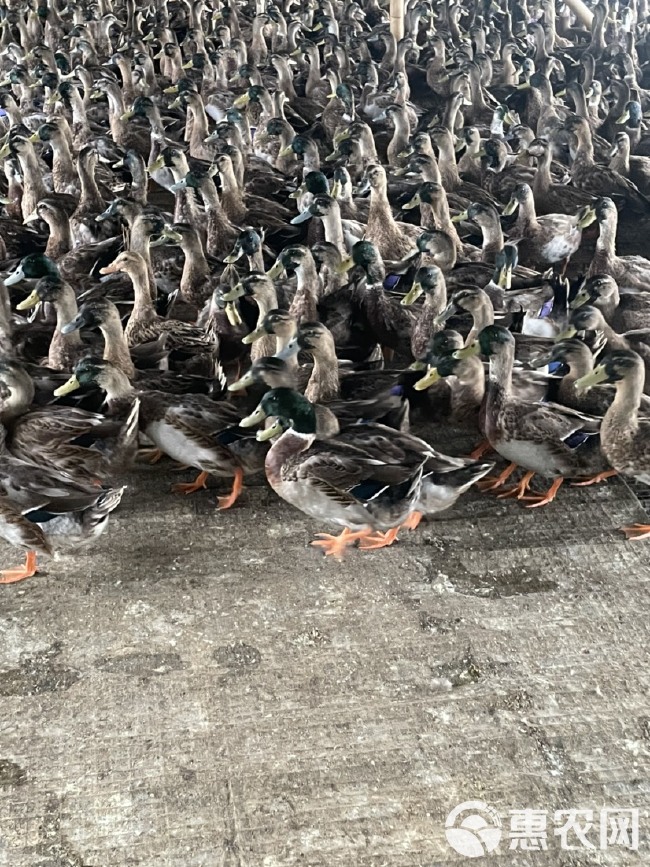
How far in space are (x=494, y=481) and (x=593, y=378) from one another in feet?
2.59

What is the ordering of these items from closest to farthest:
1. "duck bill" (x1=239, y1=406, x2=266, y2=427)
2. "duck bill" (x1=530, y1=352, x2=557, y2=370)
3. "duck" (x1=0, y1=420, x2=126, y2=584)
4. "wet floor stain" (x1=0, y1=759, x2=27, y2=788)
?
"wet floor stain" (x1=0, y1=759, x2=27, y2=788), "duck" (x1=0, y1=420, x2=126, y2=584), "duck bill" (x1=239, y1=406, x2=266, y2=427), "duck bill" (x1=530, y1=352, x2=557, y2=370)

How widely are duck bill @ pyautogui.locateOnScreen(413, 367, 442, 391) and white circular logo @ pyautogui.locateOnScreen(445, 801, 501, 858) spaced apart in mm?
2189

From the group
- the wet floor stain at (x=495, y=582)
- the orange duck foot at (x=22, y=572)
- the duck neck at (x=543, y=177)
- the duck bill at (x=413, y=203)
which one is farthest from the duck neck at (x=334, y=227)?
the orange duck foot at (x=22, y=572)

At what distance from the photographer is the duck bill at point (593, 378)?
4086 millimetres

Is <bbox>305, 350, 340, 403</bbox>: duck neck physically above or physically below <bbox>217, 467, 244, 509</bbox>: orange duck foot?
above

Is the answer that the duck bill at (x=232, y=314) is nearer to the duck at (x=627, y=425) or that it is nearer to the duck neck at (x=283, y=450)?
the duck neck at (x=283, y=450)

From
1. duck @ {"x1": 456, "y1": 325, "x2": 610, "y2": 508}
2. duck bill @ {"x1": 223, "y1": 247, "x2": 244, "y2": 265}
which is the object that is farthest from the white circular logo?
duck bill @ {"x1": 223, "y1": 247, "x2": 244, "y2": 265}

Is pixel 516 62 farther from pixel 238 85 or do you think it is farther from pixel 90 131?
pixel 90 131

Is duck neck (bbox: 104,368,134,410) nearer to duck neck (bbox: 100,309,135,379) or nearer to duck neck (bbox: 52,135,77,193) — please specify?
duck neck (bbox: 100,309,135,379)

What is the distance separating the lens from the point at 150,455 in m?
4.69

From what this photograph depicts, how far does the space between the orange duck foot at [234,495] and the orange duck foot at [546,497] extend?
1.56 meters

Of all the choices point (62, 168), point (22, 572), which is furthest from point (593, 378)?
point (62, 168)

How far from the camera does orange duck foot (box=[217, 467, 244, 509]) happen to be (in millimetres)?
4301

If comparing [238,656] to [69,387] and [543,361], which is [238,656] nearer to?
[69,387]
